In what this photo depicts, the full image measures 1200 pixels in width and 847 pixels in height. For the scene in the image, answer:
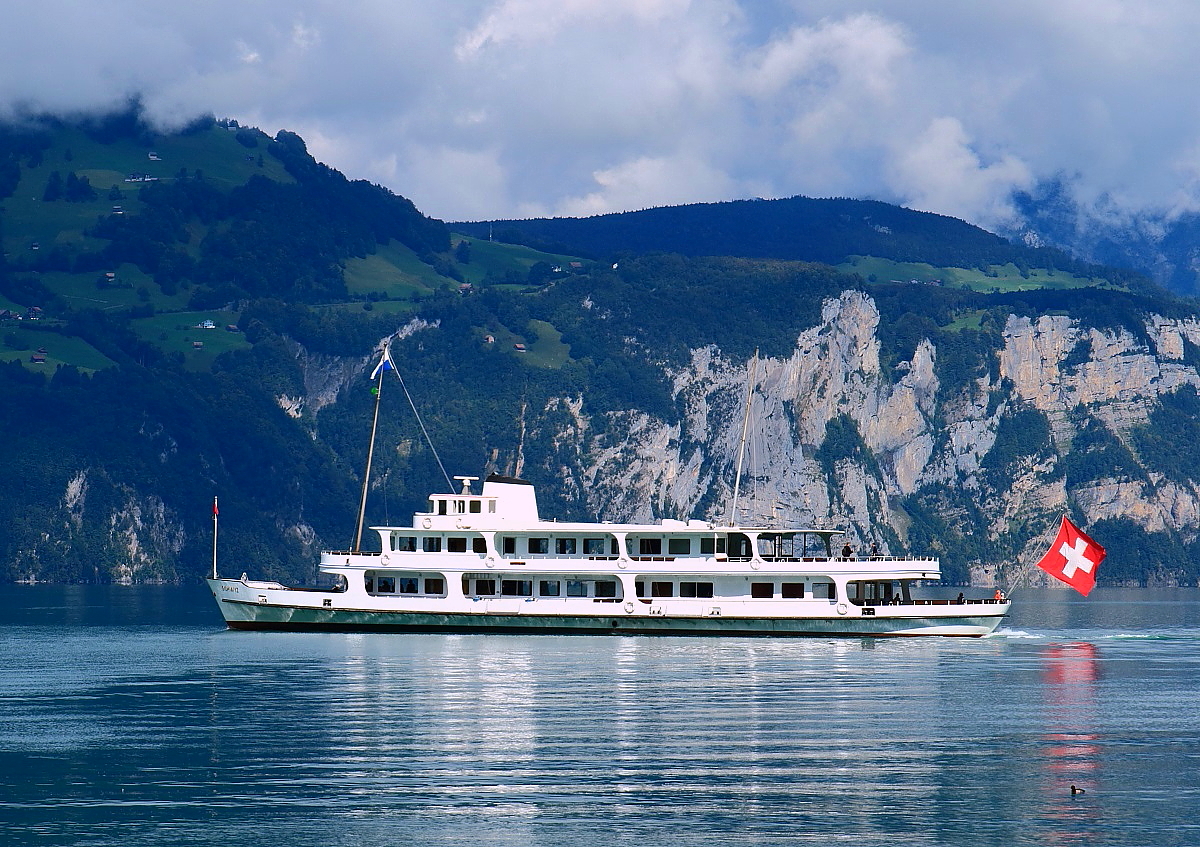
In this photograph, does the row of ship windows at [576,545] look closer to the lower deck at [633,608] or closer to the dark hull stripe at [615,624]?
the lower deck at [633,608]

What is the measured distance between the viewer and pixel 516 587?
3942 inches

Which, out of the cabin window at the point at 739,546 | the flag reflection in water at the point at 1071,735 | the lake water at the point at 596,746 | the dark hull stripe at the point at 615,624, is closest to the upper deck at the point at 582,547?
the cabin window at the point at 739,546

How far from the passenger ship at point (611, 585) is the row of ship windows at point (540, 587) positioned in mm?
55

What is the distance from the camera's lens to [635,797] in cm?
4684

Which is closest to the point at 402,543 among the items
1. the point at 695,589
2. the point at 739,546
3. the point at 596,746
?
the point at 695,589

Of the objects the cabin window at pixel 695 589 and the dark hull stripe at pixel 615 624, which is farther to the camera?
the cabin window at pixel 695 589

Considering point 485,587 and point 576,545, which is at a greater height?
point 576,545

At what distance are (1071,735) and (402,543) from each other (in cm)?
5293

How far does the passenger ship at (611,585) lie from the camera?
9794cm

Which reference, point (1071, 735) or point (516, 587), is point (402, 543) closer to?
point (516, 587)

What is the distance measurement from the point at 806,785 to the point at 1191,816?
975 cm

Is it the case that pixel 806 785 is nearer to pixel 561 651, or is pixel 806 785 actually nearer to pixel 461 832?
pixel 461 832

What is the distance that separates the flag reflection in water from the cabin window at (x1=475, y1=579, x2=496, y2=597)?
96.8 feet

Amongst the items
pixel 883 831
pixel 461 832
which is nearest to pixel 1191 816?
pixel 883 831
